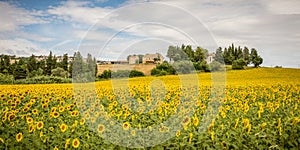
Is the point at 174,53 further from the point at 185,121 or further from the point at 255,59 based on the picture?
the point at 255,59

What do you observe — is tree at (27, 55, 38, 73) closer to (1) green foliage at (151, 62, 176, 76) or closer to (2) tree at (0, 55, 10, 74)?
(2) tree at (0, 55, 10, 74)

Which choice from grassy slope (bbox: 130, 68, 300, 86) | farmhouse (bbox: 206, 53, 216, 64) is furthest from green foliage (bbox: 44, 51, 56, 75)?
grassy slope (bbox: 130, 68, 300, 86)

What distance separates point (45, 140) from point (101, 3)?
9.18 metres

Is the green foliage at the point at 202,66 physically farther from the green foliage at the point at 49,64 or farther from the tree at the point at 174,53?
the green foliage at the point at 49,64

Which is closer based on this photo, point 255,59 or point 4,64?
point 255,59

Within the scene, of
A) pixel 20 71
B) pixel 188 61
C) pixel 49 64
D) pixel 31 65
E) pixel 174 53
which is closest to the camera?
pixel 174 53

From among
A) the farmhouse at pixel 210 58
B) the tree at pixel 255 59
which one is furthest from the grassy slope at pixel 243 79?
the tree at pixel 255 59

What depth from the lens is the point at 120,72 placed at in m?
11.5

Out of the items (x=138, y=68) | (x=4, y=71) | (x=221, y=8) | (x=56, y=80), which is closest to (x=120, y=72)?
(x=138, y=68)

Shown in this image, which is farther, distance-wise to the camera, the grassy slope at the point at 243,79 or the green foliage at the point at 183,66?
the green foliage at the point at 183,66

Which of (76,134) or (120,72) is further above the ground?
(120,72)

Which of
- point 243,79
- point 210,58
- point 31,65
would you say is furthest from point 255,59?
point 31,65

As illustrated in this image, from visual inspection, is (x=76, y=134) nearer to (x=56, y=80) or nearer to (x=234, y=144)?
(x=234, y=144)

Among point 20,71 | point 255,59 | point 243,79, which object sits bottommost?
point 243,79
